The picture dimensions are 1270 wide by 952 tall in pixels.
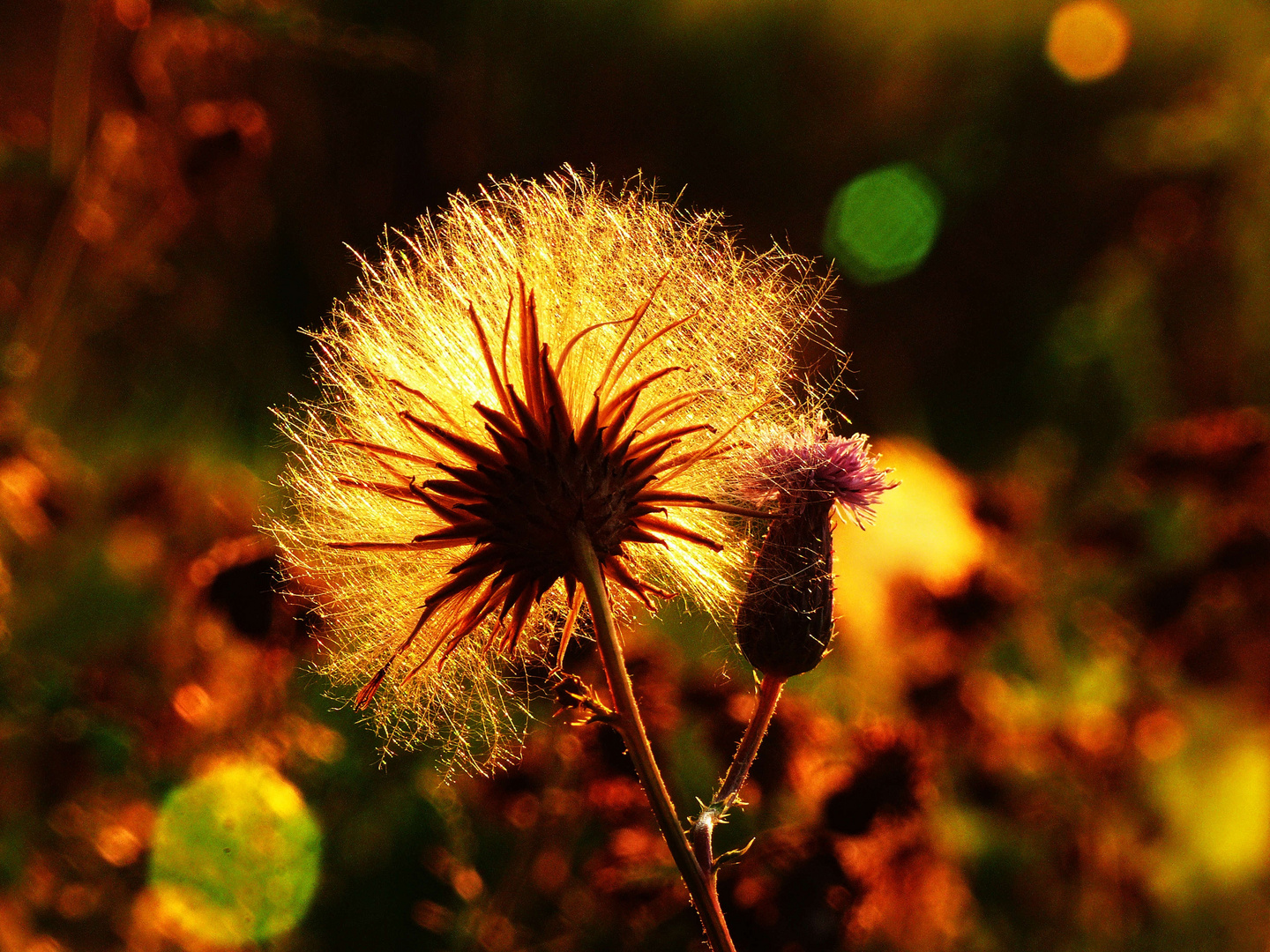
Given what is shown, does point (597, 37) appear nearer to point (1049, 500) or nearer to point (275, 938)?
point (1049, 500)

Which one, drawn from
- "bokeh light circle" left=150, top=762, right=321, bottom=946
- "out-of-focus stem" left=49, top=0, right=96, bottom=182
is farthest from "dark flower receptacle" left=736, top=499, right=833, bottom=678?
"out-of-focus stem" left=49, top=0, right=96, bottom=182

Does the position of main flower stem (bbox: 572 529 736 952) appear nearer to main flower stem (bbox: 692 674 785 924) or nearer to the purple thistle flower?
main flower stem (bbox: 692 674 785 924)

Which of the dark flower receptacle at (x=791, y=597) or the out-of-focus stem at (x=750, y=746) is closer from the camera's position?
the out-of-focus stem at (x=750, y=746)

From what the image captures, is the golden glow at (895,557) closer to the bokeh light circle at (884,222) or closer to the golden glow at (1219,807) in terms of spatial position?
the golden glow at (1219,807)

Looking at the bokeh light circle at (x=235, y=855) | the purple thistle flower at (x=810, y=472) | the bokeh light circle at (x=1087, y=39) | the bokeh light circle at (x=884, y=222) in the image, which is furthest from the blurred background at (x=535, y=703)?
the bokeh light circle at (x=884, y=222)

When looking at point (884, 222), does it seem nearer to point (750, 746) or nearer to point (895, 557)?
point (895, 557)

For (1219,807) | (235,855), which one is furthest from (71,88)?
(1219,807)
